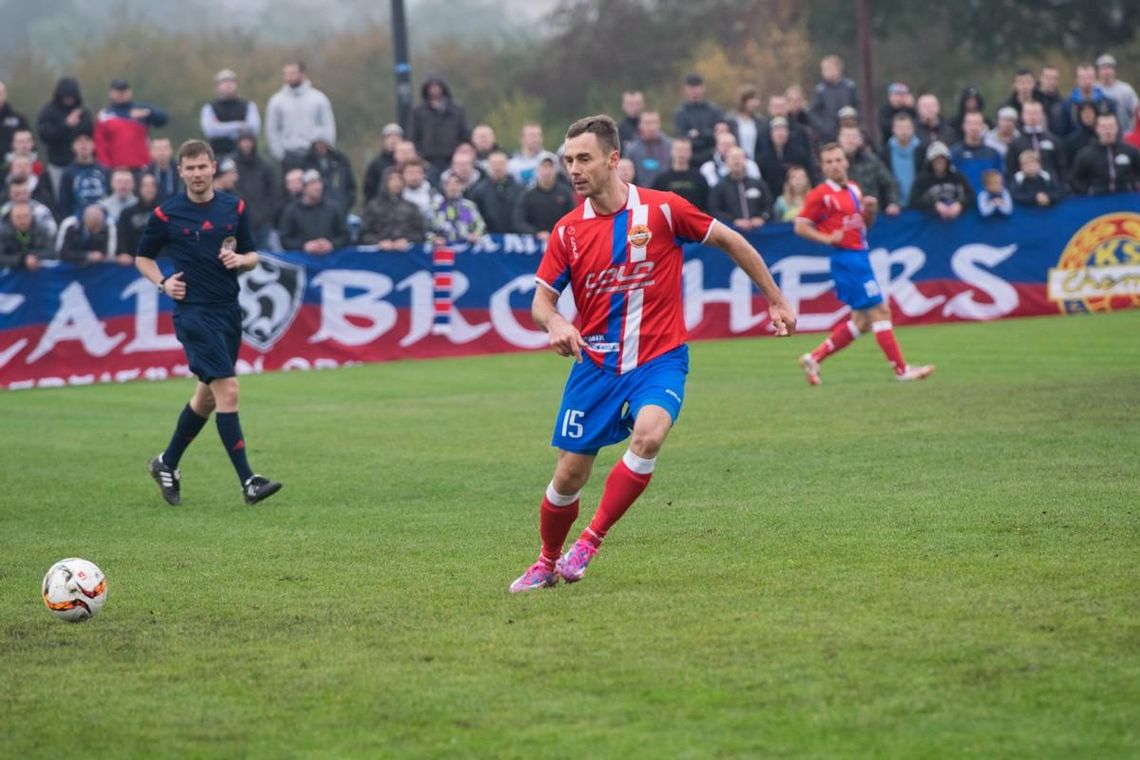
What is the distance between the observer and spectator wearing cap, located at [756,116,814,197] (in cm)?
2228

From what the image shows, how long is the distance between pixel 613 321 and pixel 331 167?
591 inches

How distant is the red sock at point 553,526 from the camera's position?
25.1 ft

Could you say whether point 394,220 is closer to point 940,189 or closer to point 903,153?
point 940,189

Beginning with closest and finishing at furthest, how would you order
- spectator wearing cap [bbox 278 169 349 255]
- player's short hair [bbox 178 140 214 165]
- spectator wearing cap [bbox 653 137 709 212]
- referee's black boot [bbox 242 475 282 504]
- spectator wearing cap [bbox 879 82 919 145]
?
1. referee's black boot [bbox 242 475 282 504]
2. player's short hair [bbox 178 140 214 165]
3. spectator wearing cap [bbox 278 169 349 255]
4. spectator wearing cap [bbox 653 137 709 212]
5. spectator wearing cap [bbox 879 82 919 145]

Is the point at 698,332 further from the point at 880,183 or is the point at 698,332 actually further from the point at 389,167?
the point at 389,167

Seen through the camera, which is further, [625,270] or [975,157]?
[975,157]

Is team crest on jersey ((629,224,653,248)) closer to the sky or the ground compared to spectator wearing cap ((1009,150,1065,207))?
closer to the sky

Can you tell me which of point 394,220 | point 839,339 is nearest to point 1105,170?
point 839,339

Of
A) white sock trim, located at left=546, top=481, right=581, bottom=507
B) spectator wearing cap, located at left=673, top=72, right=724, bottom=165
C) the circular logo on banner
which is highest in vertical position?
spectator wearing cap, located at left=673, top=72, right=724, bottom=165

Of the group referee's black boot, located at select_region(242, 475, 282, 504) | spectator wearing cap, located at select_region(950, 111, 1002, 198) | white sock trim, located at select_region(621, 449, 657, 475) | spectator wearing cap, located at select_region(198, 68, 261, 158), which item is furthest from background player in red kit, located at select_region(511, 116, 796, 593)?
spectator wearing cap, located at select_region(950, 111, 1002, 198)

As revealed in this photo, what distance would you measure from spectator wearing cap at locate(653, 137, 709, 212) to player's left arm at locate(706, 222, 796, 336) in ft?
42.7

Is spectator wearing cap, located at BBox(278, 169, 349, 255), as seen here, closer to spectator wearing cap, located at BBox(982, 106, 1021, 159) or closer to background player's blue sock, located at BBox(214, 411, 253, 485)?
spectator wearing cap, located at BBox(982, 106, 1021, 159)

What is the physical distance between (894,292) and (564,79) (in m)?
36.3

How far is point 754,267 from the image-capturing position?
775 cm
